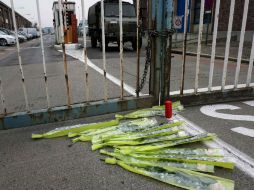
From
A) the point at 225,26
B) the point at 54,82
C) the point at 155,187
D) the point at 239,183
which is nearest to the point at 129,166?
the point at 155,187

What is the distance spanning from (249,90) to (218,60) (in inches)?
220

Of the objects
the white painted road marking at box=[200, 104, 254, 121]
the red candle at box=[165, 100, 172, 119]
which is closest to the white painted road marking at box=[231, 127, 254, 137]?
the white painted road marking at box=[200, 104, 254, 121]

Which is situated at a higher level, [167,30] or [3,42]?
[167,30]

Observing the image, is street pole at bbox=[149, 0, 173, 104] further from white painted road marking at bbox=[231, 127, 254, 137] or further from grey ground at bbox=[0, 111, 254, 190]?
grey ground at bbox=[0, 111, 254, 190]

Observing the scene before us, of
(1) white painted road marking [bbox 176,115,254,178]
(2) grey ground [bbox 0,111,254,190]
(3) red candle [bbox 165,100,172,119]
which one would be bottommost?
(2) grey ground [bbox 0,111,254,190]

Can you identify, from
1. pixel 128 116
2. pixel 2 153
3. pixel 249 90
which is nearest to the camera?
pixel 2 153

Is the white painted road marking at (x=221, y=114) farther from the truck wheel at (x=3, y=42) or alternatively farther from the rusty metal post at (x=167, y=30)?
the truck wheel at (x=3, y=42)

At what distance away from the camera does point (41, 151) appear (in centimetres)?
253

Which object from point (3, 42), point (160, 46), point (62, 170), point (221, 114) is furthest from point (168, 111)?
point (3, 42)

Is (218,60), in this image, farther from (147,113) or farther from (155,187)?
(155,187)

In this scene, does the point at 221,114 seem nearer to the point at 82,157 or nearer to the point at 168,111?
the point at 168,111

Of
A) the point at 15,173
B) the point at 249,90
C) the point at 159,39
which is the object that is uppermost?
the point at 159,39

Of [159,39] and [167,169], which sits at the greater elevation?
[159,39]

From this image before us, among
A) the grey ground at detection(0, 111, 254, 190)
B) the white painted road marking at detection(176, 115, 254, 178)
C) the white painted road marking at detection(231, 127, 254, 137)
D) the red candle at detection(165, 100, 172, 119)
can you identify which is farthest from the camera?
the red candle at detection(165, 100, 172, 119)
